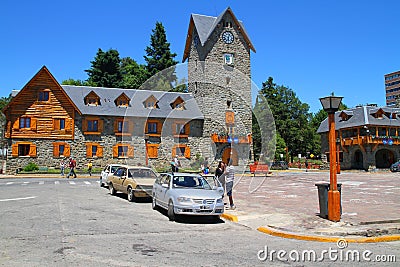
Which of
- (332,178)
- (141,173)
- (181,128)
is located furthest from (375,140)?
(332,178)

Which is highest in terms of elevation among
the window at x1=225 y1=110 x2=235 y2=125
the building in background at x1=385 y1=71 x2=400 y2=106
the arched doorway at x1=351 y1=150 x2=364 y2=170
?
the building in background at x1=385 y1=71 x2=400 y2=106

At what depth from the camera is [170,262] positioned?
710cm

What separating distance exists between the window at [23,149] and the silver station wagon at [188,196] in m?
32.8

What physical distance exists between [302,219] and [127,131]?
36.3 metres

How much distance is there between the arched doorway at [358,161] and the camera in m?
56.9

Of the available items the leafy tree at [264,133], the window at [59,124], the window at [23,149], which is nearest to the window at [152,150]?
the window at [59,124]

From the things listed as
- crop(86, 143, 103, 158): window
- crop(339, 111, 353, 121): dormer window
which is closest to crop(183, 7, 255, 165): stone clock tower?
crop(86, 143, 103, 158): window

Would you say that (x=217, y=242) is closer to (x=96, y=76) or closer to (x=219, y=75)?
(x=219, y=75)

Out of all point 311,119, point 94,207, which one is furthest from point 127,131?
point 311,119

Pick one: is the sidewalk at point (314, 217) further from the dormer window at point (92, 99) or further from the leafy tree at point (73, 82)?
the leafy tree at point (73, 82)

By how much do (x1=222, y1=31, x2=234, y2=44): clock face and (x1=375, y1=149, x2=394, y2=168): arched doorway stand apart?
28.1 m

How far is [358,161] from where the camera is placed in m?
57.8

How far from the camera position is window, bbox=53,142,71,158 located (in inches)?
1697

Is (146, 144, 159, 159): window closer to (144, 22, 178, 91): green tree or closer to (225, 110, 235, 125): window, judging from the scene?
(225, 110, 235, 125): window
